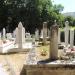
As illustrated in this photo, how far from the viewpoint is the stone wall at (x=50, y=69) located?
36.0 feet

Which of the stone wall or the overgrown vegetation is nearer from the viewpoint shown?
the stone wall

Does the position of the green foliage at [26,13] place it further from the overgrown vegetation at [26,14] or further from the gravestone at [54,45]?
the gravestone at [54,45]

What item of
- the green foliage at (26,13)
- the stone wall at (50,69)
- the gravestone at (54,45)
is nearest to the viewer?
the stone wall at (50,69)

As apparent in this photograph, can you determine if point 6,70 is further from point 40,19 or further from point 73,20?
point 73,20

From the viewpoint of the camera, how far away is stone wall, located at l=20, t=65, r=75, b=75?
1096 centimetres

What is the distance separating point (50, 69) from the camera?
1102cm

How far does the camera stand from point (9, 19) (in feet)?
187

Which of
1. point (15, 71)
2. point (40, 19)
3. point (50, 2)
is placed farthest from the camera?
point (50, 2)

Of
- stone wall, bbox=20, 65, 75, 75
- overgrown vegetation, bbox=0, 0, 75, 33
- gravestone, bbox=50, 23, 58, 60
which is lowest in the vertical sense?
stone wall, bbox=20, 65, 75, 75

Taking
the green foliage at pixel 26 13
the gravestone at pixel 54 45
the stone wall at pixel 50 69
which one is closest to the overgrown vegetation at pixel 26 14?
the green foliage at pixel 26 13

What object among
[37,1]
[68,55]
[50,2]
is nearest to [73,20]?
[50,2]

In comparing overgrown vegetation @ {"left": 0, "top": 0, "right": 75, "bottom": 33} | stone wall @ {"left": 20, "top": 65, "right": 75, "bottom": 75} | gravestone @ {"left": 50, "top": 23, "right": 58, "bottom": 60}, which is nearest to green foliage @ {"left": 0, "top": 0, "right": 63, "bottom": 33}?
overgrown vegetation @ {"left": 0, "top": 0, "right": 75, "bottom": 33}

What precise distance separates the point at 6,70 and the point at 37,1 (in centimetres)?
4387

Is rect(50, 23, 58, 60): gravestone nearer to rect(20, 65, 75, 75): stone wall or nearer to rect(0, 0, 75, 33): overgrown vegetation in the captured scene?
rect(20, 65, 75, 75): stone wall
